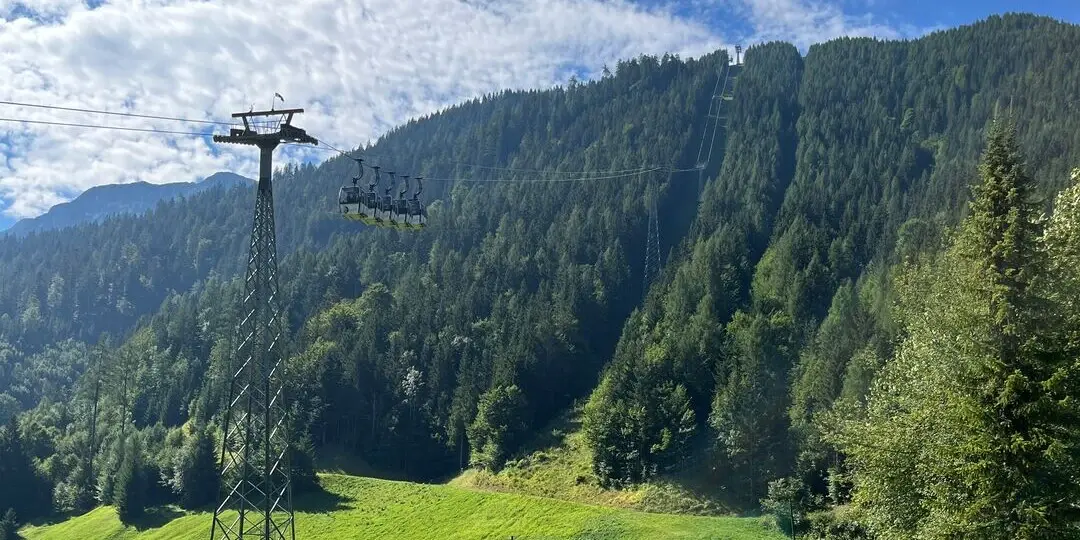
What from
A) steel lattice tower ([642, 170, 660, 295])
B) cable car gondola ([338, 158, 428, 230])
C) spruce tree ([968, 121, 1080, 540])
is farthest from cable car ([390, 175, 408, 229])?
steel lattice tower ([642, 170, 660, 295])

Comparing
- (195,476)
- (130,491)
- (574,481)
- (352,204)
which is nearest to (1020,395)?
(352,204)

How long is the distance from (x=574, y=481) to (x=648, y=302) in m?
39.0

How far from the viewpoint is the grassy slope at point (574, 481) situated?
68.6 m

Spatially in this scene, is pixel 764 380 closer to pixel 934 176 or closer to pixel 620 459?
pixel 620 459

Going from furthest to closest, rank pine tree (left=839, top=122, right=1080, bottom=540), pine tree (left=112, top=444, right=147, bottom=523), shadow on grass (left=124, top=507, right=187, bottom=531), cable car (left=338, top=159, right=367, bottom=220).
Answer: pine tree (left=112, top=444, right=147, bottom=523), shadow on grass (left=124, top=507, right=187, bottom=531), cable car (left=338, top=159, right=367, bottom=220), pine tree (left=839, top=122, right=1080, bottom=540)

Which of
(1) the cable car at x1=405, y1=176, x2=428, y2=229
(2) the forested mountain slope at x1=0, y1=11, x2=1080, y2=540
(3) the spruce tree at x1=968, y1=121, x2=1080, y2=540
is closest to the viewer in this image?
(3) the spruce tree at x1=968, y1=121, x2=1080, y2=540

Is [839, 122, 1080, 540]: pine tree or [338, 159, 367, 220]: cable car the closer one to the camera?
[839, 122, 1080, 540]: pine tree

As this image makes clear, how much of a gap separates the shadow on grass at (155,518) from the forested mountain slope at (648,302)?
268cm

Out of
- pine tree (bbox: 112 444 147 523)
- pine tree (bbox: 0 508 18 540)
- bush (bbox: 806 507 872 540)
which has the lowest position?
pine tree (bbox: 0 508 18 540)

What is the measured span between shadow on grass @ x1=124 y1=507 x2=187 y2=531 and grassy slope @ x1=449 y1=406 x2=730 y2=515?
30.2 m

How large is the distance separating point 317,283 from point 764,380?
97.0 m

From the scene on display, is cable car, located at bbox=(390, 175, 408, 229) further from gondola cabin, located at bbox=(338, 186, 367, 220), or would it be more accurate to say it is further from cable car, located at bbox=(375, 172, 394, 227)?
gondola cabin, located at bbox=(338, 186, 367, 220)

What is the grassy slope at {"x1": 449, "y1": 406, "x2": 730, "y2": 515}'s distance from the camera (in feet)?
225

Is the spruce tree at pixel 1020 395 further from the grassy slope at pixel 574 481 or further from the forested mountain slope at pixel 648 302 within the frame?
the grassy slope at pixel 574 481
